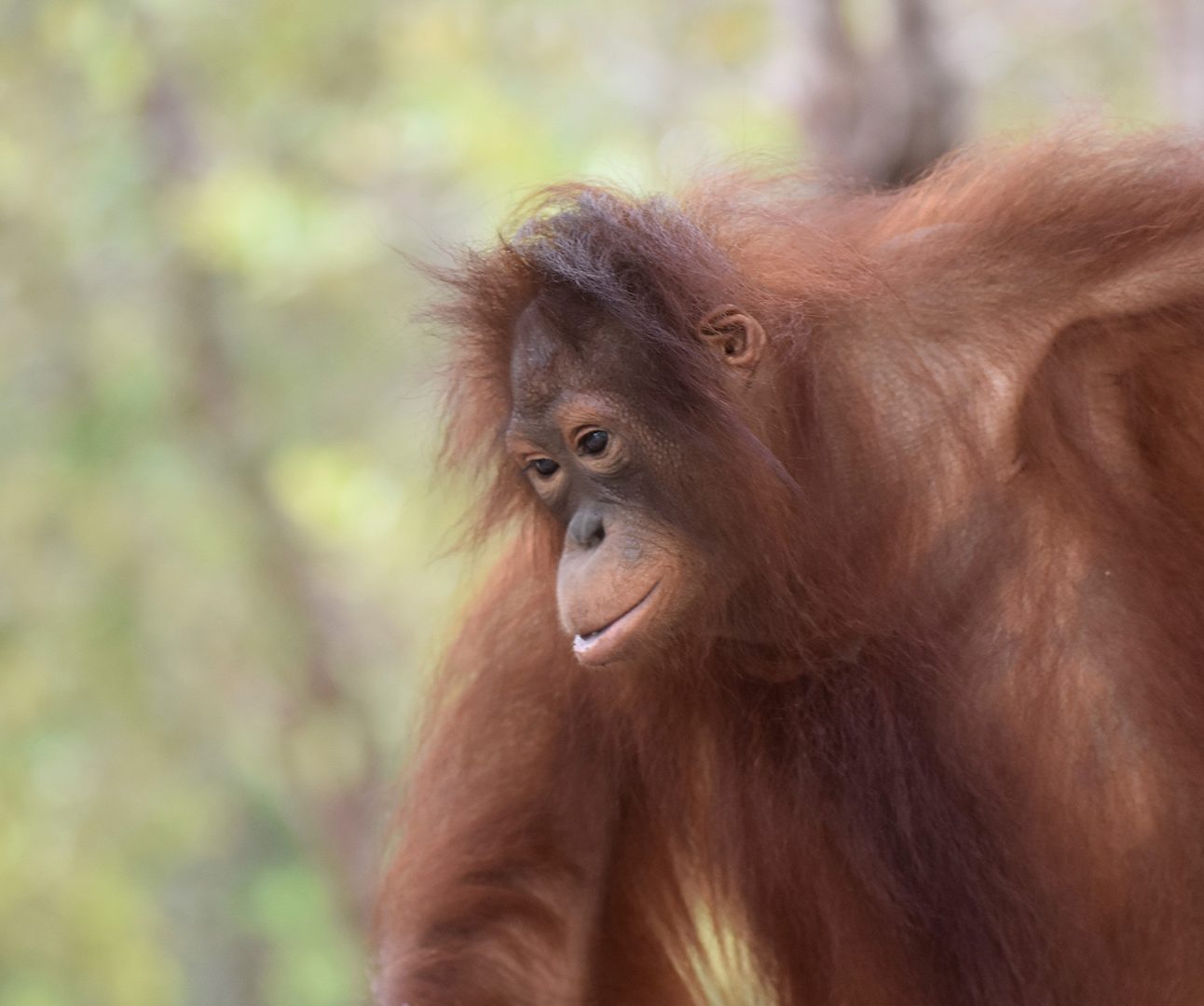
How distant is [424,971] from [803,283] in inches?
63.2

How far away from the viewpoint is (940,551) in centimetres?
295

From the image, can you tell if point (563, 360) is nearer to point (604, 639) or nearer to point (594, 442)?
point (594, 442)

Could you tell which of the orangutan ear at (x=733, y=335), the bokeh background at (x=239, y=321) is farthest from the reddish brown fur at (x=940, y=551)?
the bokeh background at (x=239, y=321)

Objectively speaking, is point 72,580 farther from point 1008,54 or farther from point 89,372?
point 1008,54

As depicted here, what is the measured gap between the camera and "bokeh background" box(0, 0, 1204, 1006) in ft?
25.0

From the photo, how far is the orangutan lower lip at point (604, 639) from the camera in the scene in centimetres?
269

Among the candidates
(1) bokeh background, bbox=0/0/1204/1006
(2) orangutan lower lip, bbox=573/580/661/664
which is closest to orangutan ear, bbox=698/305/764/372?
(2) orangutan lower lip, bbox=573/580/661/664

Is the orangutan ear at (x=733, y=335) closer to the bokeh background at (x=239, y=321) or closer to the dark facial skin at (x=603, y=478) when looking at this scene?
the dark facial skin at (x=603, y=478)

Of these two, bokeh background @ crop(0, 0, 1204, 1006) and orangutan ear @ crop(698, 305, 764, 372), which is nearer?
orangutan ear @ crop(698, 305, 764, 372)

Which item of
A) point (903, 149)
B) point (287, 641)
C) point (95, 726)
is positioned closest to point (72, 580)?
point (95, 726)

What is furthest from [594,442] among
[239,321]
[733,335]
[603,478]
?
[239,321]

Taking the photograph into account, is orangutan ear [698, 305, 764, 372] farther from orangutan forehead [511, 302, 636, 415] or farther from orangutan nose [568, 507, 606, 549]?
orangutan nose [568, 507, 606, 549]

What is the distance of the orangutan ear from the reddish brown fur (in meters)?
0.03

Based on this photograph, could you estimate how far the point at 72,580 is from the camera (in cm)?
1043
